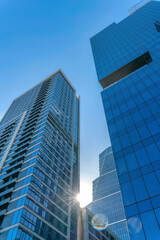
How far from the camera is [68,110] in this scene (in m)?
101

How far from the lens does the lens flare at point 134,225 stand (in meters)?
23.6

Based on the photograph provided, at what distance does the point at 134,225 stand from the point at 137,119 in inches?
750

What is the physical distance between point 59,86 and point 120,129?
249 ft

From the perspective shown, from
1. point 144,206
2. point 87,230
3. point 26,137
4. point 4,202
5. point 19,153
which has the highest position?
point 26,137

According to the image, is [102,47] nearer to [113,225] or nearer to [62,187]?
[62,187]

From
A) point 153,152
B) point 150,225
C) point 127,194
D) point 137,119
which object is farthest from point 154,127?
point 150,225

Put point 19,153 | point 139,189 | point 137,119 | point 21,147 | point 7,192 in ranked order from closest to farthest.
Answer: point 139,189 → point 137,119 → point 7,192 → point 19,153 → point 21,147

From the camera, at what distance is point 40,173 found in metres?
53.2

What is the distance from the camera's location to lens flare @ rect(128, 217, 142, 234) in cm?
2356

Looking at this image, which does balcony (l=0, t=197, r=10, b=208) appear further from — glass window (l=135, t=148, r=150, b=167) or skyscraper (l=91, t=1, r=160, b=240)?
glass window (l=135, t=148, r=150, b=167)

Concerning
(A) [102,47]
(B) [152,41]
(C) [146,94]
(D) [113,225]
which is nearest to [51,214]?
(C) [146,94]

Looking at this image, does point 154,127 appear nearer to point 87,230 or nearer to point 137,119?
point 137,119

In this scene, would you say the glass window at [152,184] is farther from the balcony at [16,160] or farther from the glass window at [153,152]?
the balcony at [16,160]

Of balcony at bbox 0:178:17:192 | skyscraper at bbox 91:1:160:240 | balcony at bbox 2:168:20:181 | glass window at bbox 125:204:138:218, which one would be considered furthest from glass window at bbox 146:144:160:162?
balcony at bbox 2:168:20:181
